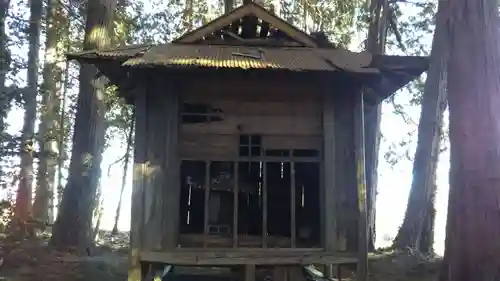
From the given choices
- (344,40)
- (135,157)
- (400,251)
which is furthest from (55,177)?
(135,157)

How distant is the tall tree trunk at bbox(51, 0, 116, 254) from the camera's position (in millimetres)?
13227

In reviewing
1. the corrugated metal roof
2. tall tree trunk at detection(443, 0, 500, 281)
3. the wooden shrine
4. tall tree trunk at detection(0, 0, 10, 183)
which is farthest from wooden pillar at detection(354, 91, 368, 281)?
tall tree trunk at detection(0, 0, 10, 183)

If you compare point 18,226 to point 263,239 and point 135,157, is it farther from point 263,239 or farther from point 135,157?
point 263,239

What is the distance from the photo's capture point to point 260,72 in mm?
7688

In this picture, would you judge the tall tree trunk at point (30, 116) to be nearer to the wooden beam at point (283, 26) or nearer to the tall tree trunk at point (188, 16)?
the tall tree trunk at point (188, 16)

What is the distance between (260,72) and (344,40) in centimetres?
1457

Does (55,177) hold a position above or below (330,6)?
below

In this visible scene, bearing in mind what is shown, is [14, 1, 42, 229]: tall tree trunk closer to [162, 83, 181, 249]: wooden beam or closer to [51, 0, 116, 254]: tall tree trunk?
[51, 0, 116, 254]: tall tree trunk

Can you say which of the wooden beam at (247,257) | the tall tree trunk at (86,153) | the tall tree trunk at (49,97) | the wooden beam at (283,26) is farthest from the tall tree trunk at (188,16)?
the wooden beam at (247,257)

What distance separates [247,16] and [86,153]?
21.4ft

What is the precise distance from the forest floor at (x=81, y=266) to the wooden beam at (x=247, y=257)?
162 inches

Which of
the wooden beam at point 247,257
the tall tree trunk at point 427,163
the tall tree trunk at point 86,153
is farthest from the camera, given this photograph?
the tall tree trunk at point 427,163

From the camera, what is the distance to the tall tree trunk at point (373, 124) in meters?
15.0

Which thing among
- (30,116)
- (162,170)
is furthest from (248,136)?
(30,116)
